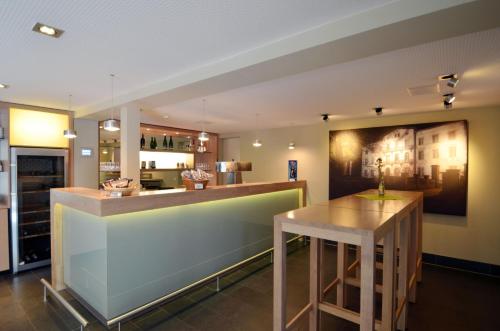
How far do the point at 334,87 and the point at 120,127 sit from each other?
2827 mm

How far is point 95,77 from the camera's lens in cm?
283

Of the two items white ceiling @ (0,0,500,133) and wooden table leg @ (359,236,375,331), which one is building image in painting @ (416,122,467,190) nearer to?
white ceiling @ (0,0,500,133)

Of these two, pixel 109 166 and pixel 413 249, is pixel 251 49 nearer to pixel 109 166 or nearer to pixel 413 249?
pixel 413 249

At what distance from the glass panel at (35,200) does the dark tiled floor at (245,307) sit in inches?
16.8

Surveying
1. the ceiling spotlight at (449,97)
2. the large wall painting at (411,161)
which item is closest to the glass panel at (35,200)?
the large wall painting at (411,161)

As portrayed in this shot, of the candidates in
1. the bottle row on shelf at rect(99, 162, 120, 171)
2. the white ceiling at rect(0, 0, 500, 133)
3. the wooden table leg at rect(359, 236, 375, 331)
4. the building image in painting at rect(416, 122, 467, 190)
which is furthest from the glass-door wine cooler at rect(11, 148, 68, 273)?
the building image in painting at rect(416, 122, 467, 190)

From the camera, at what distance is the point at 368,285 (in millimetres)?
1502

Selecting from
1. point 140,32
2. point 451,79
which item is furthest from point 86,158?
point 451,79

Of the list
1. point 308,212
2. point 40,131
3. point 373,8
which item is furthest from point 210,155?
point 373,8

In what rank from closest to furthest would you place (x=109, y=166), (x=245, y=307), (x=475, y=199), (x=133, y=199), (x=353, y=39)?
(x=353, y=39) → (x=133, y=199) → (x=245, y=307) → (x=475, y=199) → (x=109, y=166)

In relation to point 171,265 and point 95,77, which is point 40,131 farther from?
point 171,265

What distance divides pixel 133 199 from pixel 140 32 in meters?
1.46

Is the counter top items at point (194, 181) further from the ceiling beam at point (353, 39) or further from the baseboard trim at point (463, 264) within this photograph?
the baseboard trim at point (463, 264)

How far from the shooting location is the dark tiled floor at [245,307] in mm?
2549
